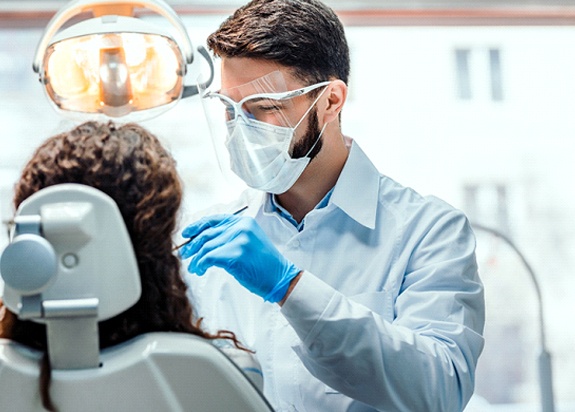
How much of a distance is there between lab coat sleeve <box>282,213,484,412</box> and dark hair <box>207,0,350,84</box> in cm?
49

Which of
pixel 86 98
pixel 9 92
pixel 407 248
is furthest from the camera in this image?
pixel 9 92

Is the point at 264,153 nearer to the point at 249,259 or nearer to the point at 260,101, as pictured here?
the point at 260,101

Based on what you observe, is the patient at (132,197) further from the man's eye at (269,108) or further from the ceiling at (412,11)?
the ceiling at (412,11)

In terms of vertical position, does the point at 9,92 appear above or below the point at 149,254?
below

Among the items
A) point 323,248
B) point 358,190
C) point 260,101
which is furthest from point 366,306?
point 260,101

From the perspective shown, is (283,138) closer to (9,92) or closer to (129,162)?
(129,162)

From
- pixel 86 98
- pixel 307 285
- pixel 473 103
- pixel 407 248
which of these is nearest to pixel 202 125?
Result: pixel 473 103

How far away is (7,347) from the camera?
1.09 meters

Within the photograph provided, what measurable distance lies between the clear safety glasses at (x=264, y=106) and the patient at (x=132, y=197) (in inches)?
24.0

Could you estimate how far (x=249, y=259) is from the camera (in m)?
1.47

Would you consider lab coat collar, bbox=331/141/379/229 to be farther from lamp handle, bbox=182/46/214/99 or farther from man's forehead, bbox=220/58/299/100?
lamp handle, bbox=182/46/214/99

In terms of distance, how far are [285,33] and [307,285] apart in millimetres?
675

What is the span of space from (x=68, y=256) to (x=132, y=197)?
0.17 m

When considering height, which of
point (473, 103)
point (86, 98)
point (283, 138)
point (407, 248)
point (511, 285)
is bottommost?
point (511, 285)
